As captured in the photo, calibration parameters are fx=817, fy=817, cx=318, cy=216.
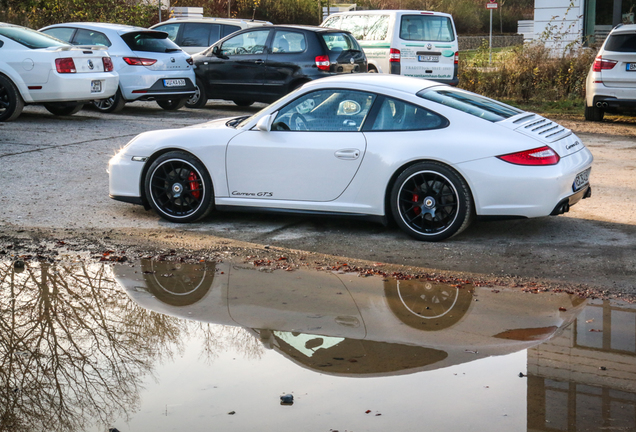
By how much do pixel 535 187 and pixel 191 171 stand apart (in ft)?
9.81

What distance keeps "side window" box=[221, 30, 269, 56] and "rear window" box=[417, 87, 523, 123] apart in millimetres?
8756

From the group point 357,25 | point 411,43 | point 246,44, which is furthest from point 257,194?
point 357,25

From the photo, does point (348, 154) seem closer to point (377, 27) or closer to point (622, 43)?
point (622, 43)

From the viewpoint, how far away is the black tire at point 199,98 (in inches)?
644

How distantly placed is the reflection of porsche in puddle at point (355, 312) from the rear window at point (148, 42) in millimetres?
9759

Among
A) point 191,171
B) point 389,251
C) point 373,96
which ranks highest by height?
point 373,96

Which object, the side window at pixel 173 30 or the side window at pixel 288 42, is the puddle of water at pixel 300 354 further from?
the side window at pixel 173 30

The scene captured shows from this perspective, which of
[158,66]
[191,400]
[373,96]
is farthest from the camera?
[158,66]

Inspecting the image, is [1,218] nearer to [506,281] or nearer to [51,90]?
[506,281]

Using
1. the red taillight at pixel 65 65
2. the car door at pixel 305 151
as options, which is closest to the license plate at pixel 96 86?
the red taillight at pixel 65 65

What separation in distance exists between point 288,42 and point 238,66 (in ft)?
3.88

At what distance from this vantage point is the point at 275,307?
505 centimetres

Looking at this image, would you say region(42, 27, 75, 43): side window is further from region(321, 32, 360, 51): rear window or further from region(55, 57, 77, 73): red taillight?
region(321, 32, 360, 51): rear window

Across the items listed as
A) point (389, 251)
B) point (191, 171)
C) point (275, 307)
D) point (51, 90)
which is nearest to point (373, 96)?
point (389, 251)
